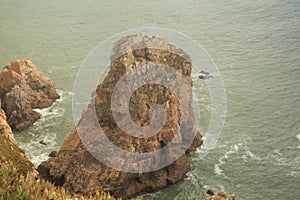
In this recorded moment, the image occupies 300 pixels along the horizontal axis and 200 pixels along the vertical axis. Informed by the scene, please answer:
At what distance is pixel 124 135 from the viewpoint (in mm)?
31438

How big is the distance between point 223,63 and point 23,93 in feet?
82.2

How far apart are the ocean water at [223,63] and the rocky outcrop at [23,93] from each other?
3.55 feet

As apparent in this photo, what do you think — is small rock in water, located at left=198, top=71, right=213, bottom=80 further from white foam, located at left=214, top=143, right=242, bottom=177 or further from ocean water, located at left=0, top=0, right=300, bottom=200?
white foam, located at left=214, top=143, right=242, bottom=177

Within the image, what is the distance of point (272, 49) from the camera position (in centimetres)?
5900

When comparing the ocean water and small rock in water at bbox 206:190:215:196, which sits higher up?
the ocean water

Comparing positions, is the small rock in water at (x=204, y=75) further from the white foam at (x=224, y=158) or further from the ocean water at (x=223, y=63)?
the white foam at (x=224, y=158)

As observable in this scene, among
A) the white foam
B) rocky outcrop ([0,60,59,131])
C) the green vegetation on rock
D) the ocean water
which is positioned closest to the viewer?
the green vegetation on rock

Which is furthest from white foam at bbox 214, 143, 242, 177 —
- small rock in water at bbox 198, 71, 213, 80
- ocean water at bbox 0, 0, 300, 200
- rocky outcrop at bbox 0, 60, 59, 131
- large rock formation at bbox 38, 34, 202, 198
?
rocky outcrop at bbox 0, 60, 59, 131

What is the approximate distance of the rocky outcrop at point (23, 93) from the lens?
137ft

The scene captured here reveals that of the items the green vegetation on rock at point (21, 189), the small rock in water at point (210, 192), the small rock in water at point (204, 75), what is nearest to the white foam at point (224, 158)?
the small rock in water at point (210, 192)

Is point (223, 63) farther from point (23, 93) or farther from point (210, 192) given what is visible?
point (210, 192)

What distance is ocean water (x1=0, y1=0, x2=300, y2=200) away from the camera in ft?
117

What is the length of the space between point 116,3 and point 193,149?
44264 mm

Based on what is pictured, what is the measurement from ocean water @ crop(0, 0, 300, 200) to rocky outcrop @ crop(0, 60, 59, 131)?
1.08 m
